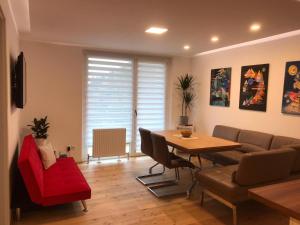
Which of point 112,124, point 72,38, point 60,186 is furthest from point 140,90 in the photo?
point 60,186

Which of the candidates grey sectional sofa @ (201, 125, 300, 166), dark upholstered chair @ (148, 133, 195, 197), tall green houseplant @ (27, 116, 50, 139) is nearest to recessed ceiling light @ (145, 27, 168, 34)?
dark upholstered chair @ (148, 133, 195, 197)

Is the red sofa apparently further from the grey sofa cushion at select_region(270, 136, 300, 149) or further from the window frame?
the grey sofa cushion at select_region(270, 136, 300, 149)

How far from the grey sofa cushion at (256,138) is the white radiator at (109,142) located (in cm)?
233

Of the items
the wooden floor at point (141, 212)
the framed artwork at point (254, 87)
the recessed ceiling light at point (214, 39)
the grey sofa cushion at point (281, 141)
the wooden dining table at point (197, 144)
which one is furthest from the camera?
the framed artwork at point (254, 87)

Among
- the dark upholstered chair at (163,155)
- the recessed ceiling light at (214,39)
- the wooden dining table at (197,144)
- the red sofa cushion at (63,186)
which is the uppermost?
the recessed ceiling light at (214,39)

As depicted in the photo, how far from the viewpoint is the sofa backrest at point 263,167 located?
267 cm

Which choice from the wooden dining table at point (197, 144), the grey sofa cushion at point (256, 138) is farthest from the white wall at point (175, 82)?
the wooden dining table at point (197, 144)

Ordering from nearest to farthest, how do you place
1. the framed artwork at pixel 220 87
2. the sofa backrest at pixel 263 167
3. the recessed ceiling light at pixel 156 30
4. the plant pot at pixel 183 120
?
the sofa backrest at pixel 263 167, the recessed ceiling light at pixel 156 30, the framed artwork at pixel 220 87, the plant pot at pixel 183 120

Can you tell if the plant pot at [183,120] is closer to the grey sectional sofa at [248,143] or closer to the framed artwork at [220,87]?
the framed artwork at [220,87]

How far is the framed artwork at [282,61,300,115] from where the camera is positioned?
3625mm

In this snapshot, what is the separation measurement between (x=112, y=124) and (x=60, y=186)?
8.16ft

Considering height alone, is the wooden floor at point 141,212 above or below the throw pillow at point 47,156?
below

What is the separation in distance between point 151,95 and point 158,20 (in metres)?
2.68

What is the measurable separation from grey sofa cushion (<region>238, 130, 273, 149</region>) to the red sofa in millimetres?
2756
